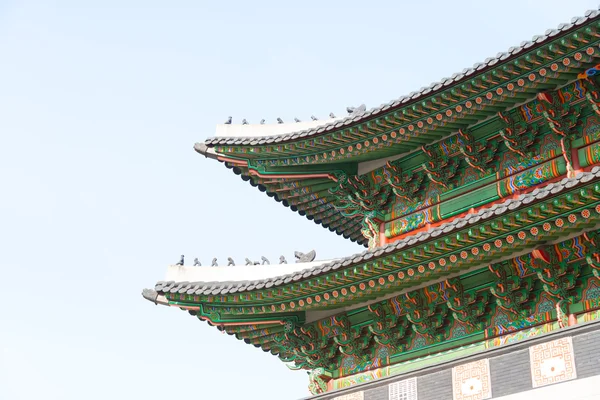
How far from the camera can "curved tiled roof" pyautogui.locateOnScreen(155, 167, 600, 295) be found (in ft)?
36.3

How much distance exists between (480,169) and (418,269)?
292 cm

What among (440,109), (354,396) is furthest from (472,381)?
(440,109)

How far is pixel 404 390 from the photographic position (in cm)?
1331

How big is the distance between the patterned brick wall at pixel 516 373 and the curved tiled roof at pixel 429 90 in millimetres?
4307

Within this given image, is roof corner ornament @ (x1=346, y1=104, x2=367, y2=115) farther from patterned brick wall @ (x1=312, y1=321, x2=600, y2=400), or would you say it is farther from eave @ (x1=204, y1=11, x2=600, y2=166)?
patterned brick wall @ (x1=312, y1=321, x2=600, y2=400)

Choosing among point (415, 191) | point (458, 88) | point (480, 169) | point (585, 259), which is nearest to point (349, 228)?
point (415, 191)

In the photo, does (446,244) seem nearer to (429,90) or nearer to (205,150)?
(429,90)

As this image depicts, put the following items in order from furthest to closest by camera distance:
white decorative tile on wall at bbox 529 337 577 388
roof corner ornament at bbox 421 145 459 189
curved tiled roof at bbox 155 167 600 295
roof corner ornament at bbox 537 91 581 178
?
roof corner ornament at bbox 421 145 459 189
roof corner ornament at bbox 537 91 581 178
white decorative tile on wall at bbox 529 337 577 388
curved tiled roof at bbox 155 167 600 295

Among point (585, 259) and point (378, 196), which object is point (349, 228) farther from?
point (585, 259)

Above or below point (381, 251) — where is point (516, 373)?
below

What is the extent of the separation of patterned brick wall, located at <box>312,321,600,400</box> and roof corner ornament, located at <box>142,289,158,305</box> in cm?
496

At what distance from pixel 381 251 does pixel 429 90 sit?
10.0ft

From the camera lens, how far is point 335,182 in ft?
56.9

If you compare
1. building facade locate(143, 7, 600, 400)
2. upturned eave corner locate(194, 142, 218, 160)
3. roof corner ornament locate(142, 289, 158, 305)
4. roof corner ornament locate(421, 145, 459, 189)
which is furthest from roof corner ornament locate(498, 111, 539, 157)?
roof corner ornament locate(142, 289, 158, 305)
